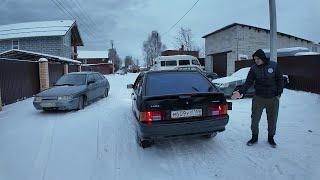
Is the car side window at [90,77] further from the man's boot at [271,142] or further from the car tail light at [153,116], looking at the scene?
the man's boot at [271,142]

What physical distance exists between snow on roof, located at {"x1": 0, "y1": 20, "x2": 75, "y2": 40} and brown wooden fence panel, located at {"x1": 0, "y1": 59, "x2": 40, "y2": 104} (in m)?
18.7

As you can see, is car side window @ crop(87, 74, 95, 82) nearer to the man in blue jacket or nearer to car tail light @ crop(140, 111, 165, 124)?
car tail light @ crop(140, 111, 165, 124)

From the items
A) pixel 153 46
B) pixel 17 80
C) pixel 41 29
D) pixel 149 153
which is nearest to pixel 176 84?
pixel 149 153

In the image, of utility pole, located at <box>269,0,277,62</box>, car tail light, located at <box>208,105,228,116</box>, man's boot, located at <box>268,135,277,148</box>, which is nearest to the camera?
car tail light, located at <box>208,105,228,116</box>

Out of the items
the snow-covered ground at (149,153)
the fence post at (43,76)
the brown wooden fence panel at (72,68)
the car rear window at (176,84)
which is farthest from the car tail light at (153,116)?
the brown wooden fence panel at (72,68)

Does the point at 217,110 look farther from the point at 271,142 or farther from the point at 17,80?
the point at 17,80

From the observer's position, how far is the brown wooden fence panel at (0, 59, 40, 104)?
1382 centimetres

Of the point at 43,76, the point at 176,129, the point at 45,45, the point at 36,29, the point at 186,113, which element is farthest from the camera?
the point at 36,29

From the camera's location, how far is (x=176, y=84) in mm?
6680

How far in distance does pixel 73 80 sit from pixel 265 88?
8751mm

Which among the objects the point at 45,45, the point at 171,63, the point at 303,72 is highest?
the point at 45,45

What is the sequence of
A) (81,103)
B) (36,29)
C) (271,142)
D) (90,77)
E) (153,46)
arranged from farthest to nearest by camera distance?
1. (153,46)
2. (36,29)
3. (90,77)
4. (81,103)
5. (271,142)

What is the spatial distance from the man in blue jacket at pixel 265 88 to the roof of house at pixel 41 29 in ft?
106

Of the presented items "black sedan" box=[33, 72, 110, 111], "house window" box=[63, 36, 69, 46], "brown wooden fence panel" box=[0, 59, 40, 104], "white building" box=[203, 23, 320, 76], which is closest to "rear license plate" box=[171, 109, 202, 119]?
"black sedan" box=[33, 72, 110, 111]
